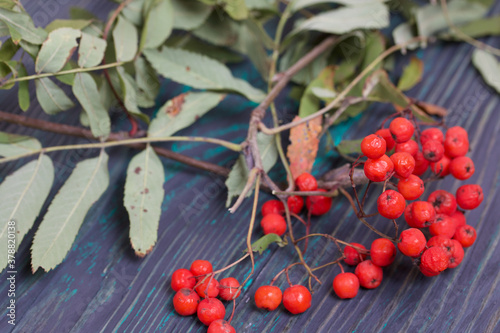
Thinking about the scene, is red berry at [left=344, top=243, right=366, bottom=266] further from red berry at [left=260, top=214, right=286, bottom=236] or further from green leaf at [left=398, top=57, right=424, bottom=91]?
green leaf at [left=398, top=57, right=424, bottom=91]

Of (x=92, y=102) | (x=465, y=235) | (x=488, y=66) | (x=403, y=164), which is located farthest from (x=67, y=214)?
(x=488, y=66)

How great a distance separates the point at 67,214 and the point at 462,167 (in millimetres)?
638

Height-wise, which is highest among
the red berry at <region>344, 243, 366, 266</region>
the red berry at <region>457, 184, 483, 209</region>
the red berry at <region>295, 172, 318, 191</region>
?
the red berry at <region>457, 184, 483, 209</region>

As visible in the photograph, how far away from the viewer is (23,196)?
74 centimetres

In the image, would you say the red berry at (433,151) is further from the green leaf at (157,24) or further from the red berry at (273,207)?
the green leaf at (157,24)

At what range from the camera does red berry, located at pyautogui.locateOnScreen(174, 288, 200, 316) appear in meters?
0.68

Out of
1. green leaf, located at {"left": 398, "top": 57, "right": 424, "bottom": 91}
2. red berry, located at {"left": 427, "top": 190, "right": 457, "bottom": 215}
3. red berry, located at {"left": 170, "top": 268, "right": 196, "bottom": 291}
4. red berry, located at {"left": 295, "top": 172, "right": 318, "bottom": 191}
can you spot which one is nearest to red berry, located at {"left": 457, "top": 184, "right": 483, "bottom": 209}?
red berry, located at {"left": 427, "top": 190, "right": 457, "bottom": 215}

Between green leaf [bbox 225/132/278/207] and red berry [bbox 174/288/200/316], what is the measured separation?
169 mm

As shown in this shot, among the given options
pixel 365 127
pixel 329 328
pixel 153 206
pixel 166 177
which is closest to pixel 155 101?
pixel 166 177

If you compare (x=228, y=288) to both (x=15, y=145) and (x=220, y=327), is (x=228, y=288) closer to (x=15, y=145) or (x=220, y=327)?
(x=220, y=327)

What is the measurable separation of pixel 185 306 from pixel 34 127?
1.51 ft

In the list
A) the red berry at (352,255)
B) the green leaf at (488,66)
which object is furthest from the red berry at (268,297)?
the green leaf at (488,66)

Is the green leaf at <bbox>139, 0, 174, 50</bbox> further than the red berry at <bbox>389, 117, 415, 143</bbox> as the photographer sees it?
Yes

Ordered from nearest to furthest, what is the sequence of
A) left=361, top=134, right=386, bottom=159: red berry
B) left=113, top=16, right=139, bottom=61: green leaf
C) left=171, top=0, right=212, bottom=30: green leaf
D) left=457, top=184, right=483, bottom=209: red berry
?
left=361, top=134, right=386, bottom=159: red berry, left=457, top=184, right=483, bottom=209: red berry, left=113, top=16, right=139, bottom=61: green leaf, left=171, top=0, right=212, bottom=30: green leaf
